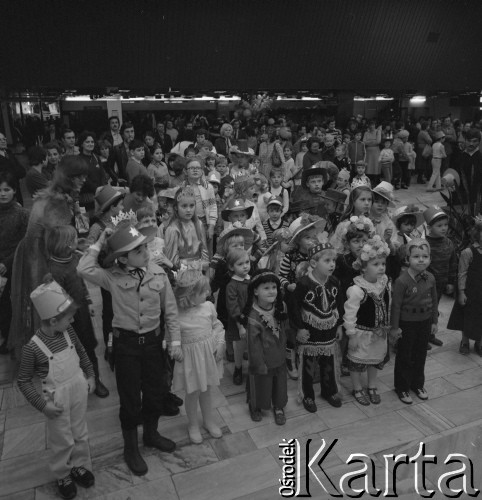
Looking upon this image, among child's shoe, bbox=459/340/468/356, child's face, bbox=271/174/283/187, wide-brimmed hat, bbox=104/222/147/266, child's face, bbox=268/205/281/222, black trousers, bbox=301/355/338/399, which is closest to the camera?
wide-brimmed hat, bbox=104/222/147/266

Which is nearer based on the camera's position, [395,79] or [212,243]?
[212,243]

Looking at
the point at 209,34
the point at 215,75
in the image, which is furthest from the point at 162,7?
the point at 215,75

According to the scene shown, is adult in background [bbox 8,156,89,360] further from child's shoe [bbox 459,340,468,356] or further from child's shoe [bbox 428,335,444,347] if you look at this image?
child's shoe [bbox 459,340,468,356]

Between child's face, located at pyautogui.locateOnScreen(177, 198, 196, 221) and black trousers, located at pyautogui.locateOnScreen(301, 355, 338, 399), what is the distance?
Answer: 1.70 metres

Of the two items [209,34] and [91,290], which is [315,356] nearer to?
[91,290]

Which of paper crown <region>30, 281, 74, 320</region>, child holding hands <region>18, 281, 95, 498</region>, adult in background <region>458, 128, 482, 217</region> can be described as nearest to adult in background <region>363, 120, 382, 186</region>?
adult in background <region>458, 128, 482, 217</region>

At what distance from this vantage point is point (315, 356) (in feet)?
12.5

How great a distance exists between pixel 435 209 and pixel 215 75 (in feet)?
33.0

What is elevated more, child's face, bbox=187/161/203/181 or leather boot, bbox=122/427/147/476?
child's face, bbox=187/161/203/181

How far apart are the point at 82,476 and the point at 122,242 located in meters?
1.59

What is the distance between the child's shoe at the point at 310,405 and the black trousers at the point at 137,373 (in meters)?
1.30

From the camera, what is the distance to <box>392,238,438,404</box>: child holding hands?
3832 mm

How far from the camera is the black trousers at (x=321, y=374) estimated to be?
3.86 meters

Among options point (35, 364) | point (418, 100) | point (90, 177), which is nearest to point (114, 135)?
point (90, 177)
